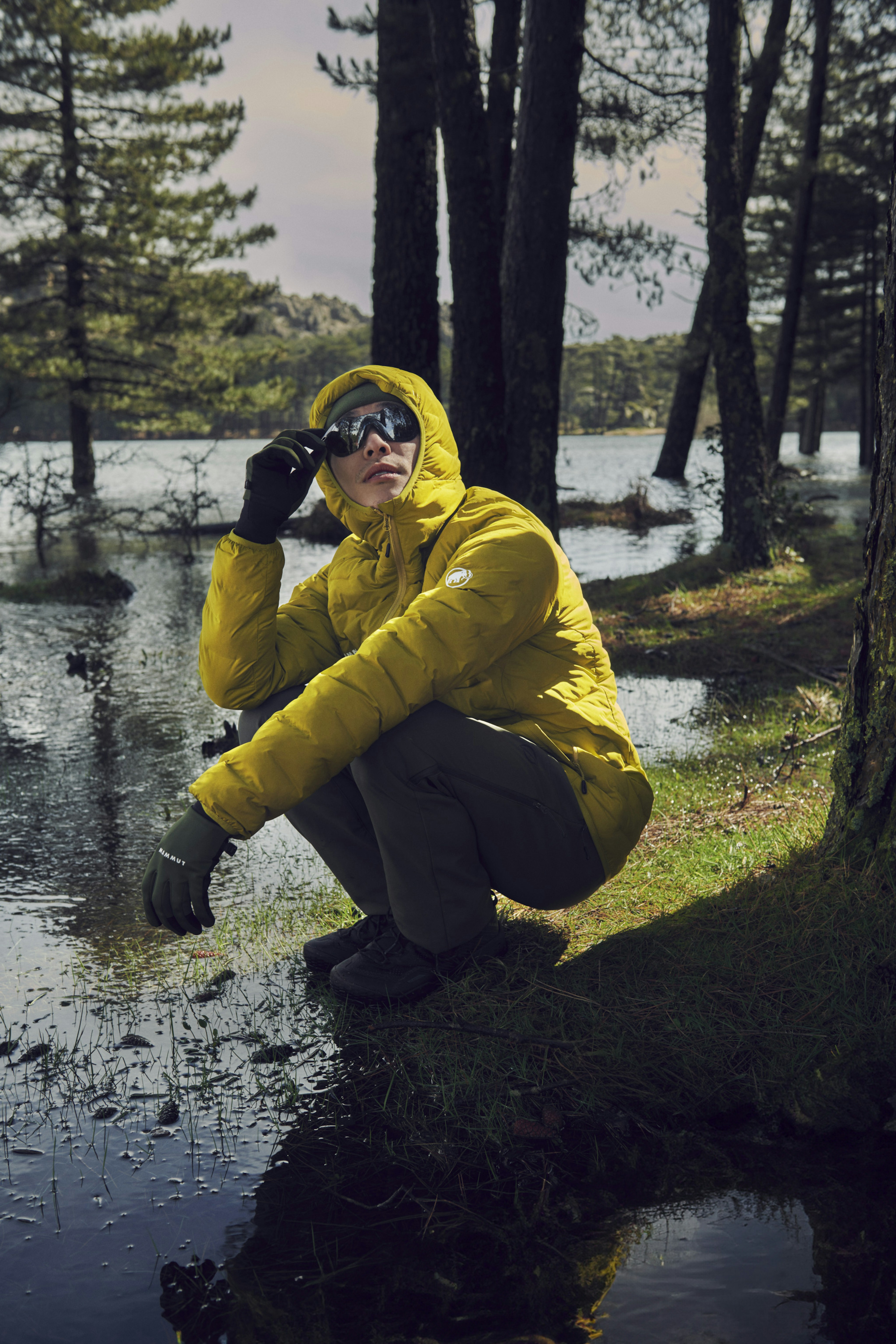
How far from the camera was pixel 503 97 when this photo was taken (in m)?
11.3

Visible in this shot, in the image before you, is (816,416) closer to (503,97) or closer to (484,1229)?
(503,97)

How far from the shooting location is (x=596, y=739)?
264 centimetres

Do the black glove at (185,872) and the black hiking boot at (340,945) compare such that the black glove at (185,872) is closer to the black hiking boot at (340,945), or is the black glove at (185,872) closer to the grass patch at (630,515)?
the black hiking boot at (340,945)

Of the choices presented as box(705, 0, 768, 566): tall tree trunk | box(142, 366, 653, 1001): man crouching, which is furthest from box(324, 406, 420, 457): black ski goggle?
box(705, 0, 768, 566): tall tree trunk

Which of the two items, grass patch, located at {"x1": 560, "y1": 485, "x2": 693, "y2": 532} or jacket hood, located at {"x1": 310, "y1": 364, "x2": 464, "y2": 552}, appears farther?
grass patch, located at {"x1": 560, "y1": 485, "x2": 693, "y2": 532}

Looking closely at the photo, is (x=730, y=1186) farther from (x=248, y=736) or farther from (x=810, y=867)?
(x=248, y=736)

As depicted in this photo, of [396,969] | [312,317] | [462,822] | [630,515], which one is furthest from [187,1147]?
[312,317]

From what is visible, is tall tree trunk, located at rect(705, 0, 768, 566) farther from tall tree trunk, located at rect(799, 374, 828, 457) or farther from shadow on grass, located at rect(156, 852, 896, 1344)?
tall tree trunk, located at rect(799, 374, 828, 457)

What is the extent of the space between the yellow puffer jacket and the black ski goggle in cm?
4

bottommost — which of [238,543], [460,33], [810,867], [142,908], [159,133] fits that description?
[142,908]

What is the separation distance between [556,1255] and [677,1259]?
220 mm

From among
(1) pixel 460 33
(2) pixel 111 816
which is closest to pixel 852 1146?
(2) pixel 111 816

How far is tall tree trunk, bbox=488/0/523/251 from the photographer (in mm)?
11222

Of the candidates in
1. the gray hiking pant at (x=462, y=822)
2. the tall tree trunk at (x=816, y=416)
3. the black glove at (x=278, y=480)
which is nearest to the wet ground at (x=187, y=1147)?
the gray hiking pant at (x=462, y=822)
